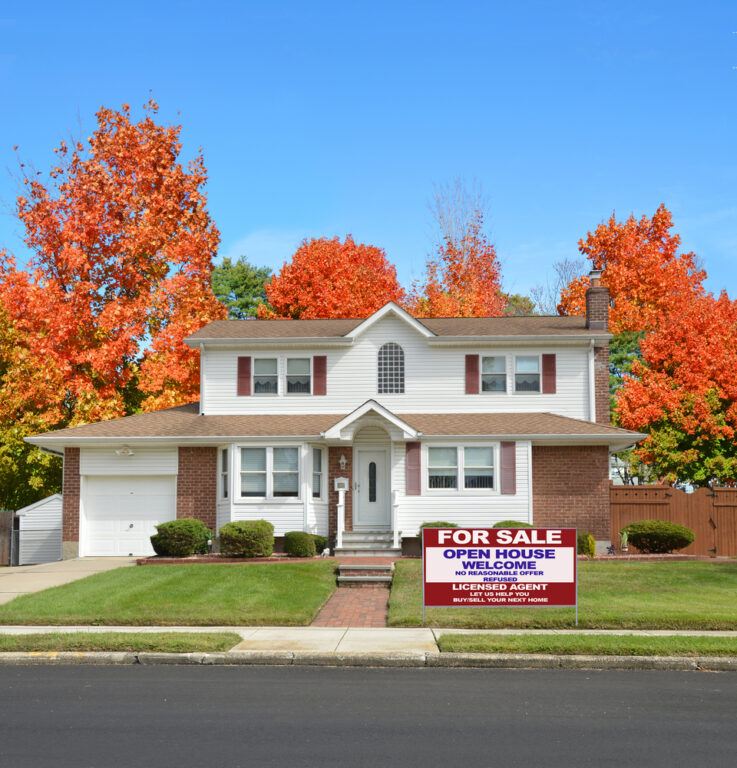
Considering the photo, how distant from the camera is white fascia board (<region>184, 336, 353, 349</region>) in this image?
27.5m

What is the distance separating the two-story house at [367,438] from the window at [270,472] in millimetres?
41

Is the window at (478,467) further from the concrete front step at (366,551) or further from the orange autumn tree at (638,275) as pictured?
the orange autumn tree at (638,275)

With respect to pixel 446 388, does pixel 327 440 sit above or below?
below

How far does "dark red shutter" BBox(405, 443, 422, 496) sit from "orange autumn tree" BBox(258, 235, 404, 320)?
77.9ft

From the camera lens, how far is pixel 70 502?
26.7m

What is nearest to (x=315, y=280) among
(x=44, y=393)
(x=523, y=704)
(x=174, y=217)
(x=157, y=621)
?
(x=174, y=217)

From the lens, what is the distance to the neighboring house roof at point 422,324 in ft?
91.9

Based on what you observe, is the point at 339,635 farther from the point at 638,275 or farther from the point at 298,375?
the point at 638,275

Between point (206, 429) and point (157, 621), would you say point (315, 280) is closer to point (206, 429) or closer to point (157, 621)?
point (206, 429)

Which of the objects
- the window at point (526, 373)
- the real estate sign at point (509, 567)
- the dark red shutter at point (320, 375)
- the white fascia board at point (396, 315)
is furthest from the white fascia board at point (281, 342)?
the real estate sign at point (509, 567)

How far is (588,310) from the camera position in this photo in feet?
93.7

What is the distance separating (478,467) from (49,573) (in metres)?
11.8

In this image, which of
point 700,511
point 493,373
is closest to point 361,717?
point 493,373

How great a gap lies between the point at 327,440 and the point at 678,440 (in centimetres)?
1804
